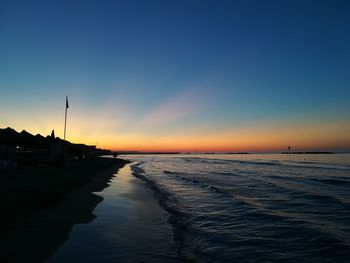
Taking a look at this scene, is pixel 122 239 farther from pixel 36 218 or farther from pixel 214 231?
pixel 214 231

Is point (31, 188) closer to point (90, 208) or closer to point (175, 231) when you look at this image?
point (90, 208)

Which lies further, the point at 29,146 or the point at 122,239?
the point at 29,146

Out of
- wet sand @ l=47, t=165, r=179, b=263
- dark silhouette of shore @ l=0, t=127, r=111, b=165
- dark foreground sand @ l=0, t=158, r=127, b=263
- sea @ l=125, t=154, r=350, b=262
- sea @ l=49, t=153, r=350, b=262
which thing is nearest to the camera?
dark foreground sand @ l=0, t=158, r=127, b=263

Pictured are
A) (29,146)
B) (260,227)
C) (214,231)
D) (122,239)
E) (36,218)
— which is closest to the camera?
(122,239)

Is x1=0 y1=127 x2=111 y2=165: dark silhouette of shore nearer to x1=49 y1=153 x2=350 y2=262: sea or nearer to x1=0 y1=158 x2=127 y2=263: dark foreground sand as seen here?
x1=0 y1=158 x2=127 y2=263: dark foreground sand

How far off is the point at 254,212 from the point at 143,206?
5.10 m

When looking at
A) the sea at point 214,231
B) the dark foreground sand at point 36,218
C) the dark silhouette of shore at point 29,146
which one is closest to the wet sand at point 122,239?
the sea at point 214,231

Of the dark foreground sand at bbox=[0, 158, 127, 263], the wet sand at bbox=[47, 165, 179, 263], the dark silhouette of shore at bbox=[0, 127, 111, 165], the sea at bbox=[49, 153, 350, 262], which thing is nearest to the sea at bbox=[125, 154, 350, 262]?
the sea at bbox=[49, 153, 350, 262]

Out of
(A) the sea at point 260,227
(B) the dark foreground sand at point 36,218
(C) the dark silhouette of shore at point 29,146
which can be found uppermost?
(C) the dark silhouette of shore at point 29,146

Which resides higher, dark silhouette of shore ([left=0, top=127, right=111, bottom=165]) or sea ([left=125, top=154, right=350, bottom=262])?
dark silhouette of shore ([left=0, top=127, right=111, bottom=165])

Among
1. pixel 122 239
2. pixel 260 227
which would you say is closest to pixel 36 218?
pixel 122 239

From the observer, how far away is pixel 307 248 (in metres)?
9.25

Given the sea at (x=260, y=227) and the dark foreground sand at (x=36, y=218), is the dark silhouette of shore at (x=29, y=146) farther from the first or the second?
the sea at (x=260, y=227)

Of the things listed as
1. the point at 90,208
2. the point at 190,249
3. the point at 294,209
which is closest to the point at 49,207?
the point at 90,208
